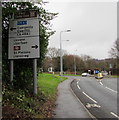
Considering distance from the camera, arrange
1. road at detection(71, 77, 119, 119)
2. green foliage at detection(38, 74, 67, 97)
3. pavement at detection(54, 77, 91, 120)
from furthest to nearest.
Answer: green foliage at detection(38, 74, 67, 97)
road at detection(71, 77, 119, 119)
pavement at detection(54, 77, 91, 120)

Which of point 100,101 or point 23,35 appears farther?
point 100,101

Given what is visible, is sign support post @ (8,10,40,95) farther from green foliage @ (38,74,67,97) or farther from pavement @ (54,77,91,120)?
green foliage @ (38,74,67,97)

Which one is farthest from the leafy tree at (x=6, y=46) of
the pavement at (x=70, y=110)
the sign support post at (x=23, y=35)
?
the pavement at (x=70, y=110)

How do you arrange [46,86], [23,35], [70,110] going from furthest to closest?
[46,86]
[70,110]
[23,35]

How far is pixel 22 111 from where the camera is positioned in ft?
19.0

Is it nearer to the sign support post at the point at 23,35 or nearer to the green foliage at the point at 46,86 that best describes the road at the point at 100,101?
the green foliage at the point at 46,86

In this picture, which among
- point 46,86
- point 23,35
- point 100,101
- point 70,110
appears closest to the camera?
point 23,35

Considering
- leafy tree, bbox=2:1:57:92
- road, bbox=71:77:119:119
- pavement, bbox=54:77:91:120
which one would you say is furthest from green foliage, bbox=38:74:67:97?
leafy tree, bbox=2:1:57:92

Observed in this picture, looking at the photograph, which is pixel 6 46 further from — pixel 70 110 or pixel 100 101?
pixel 100 101

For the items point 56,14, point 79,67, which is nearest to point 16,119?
point 56,14

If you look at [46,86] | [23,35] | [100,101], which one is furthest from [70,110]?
[46,86]

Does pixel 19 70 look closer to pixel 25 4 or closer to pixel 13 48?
pixel 13 48

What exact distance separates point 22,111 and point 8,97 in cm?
98

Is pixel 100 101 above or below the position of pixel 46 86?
below
